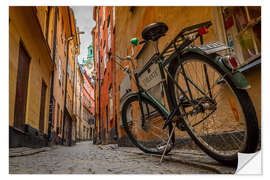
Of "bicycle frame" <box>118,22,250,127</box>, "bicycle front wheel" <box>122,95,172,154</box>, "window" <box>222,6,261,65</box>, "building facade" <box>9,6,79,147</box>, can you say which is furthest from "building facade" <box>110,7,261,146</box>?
"building facade" <box>9,6,79,147</box>

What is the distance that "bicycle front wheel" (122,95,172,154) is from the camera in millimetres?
1727

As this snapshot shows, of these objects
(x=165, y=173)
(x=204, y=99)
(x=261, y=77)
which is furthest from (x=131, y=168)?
(x=261, y=77)

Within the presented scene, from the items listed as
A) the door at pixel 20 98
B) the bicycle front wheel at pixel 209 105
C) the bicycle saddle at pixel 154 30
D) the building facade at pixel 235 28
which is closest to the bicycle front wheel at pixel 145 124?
the building facade at pixel 235 28

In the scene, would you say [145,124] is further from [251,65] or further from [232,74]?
[232,74]

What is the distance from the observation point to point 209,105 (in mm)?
1217

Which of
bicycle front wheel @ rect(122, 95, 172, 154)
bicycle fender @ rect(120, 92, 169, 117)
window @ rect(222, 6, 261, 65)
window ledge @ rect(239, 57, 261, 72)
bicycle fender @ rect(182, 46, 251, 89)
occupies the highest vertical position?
window @ rect(222, 6, 261, 65)

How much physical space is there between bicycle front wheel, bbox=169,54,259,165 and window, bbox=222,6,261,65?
0.33m

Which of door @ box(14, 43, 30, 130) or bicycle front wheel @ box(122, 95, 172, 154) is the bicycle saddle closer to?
bicycle front wheel @ box(122, 95, 172, 154)

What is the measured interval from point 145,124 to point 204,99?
0.81 metres

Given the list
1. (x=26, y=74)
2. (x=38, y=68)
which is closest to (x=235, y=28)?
(x=26, y=74)

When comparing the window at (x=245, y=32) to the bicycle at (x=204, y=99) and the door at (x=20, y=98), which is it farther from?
the door at (x=20, y=98)

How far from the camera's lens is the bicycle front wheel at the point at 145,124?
1727 mm
